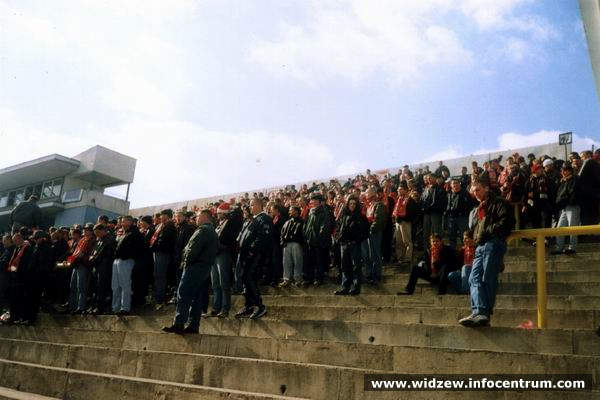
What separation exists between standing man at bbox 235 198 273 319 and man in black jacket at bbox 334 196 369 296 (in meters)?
1.25

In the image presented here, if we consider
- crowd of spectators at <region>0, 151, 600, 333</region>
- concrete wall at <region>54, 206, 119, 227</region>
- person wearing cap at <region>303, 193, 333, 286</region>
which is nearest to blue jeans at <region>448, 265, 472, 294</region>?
crowd of spectators at <region>0, 151, 600, 333</region>

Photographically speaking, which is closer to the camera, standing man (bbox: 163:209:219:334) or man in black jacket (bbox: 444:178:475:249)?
standing man (bbox: 163:209:219:334)

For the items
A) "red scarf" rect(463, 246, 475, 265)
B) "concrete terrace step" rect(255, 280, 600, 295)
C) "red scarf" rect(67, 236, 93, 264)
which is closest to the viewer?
"concrete terrace step" rect(255, 280, 600, 295)

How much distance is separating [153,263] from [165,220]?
44.8 inches

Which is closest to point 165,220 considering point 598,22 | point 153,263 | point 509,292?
point 153,263

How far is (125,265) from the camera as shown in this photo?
29.2 feet

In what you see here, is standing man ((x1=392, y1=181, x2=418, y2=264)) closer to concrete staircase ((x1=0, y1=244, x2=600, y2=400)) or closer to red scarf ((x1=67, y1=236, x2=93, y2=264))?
concrete staircase ((x1=0, y1=244, x2=600, y2=400))

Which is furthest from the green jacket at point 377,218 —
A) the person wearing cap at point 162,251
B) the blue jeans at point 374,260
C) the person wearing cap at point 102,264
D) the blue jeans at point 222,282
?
the person wearing cap at point 102,264

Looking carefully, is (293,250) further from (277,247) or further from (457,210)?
(457,210)

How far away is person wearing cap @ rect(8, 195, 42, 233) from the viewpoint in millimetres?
13227

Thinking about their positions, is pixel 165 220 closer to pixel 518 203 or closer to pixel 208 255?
pixel 208 255

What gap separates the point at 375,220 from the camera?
29.6 ft

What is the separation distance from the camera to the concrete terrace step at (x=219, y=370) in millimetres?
4289

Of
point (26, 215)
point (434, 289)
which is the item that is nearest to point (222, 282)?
point (434, 289)
